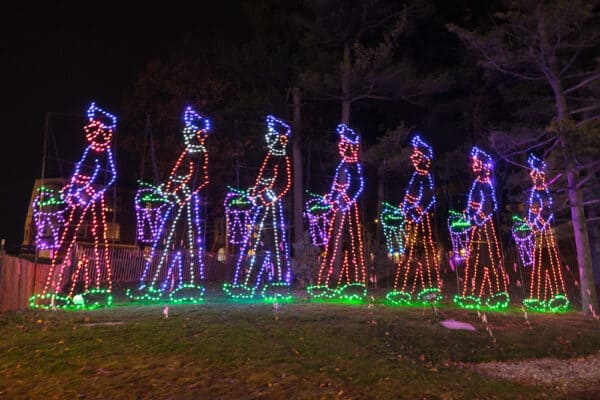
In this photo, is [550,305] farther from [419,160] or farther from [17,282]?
[17,282]

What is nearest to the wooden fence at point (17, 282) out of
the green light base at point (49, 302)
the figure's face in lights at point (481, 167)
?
the green light base at point (49, 302)

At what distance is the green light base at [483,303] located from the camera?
13352mm

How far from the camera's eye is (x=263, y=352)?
22.9ft

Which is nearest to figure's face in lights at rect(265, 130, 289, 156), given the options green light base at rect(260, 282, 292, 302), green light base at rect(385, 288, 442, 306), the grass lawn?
green light base at rect(260, 282, 292, 302)

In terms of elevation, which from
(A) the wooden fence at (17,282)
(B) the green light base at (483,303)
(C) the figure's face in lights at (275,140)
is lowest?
(B) the green light base at (483,303)

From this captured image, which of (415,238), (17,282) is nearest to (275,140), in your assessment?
(415,238)

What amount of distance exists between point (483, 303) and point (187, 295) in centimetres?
809

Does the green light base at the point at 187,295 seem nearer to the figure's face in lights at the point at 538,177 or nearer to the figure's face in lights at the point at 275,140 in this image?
the figure's face in lights at the point at 275,140

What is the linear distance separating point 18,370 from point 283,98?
48.4 ft

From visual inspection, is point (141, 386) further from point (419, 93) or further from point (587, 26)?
point (419, 93)

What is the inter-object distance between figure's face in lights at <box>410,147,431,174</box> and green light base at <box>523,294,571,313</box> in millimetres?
4766

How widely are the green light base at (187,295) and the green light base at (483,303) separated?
6542 millimetres

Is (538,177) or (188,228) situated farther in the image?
(188,228)

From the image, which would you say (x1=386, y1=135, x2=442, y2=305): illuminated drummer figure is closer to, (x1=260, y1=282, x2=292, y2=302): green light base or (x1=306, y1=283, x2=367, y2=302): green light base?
(x1=306, y1=283, x2=367, y2=302): green light base
